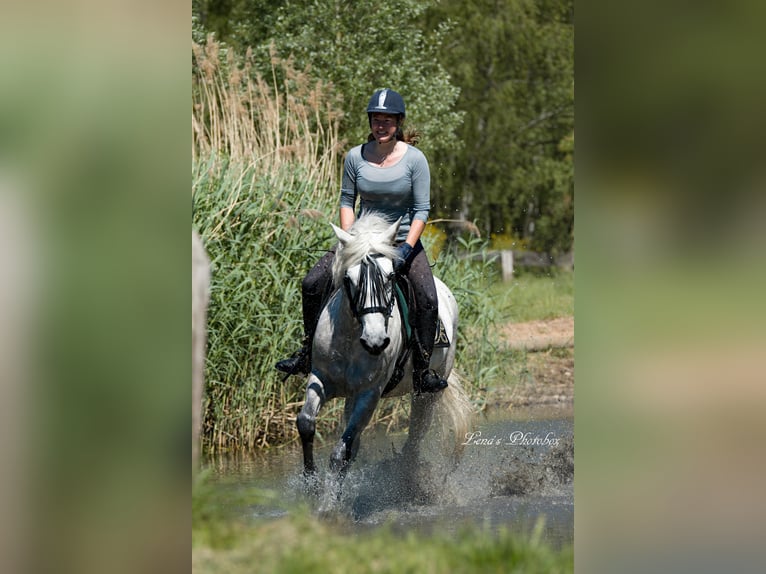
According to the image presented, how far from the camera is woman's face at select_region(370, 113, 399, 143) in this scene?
613 centimetres

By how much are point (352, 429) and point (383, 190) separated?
146cm

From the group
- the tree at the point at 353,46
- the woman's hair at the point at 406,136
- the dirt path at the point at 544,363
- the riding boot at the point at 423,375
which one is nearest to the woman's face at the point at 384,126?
the woman's hair at the point at 406,136

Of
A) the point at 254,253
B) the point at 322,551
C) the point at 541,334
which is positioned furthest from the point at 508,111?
the point at 322,551

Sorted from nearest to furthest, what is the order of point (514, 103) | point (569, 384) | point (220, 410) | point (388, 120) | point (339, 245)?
point (339, 245) → point (388, 120) → point (220, 410) → point (569, 384) → point (514, 103)

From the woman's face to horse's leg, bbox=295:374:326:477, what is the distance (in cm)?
149

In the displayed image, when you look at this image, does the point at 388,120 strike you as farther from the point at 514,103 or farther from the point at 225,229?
the point at 514,103

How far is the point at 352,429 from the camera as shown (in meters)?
5.76

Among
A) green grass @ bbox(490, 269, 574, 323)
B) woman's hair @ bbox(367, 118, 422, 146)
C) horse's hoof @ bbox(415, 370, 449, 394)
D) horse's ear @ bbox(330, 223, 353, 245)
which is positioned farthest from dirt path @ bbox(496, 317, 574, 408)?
horse's ear @ bbox(330, 223, 353, 245)

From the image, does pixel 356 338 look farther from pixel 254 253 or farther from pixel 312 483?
pixel 254 253

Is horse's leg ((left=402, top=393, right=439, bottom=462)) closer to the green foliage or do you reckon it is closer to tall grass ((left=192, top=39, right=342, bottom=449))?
tall grass ((left=192, top=39, right=342, bottom=449))
